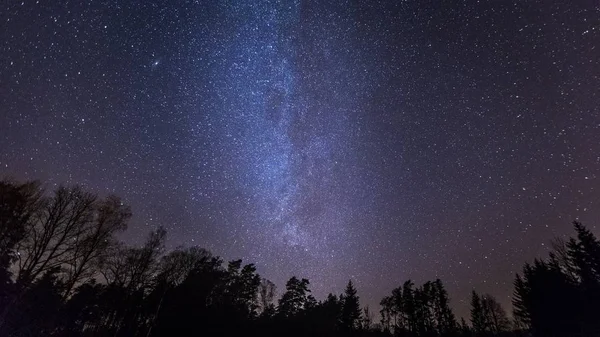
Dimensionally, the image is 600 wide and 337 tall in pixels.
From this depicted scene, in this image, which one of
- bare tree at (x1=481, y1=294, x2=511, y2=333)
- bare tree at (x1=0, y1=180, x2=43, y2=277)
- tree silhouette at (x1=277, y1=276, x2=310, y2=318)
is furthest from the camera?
bare tree at (x1=481, y1=294, x2=511, y2=333)

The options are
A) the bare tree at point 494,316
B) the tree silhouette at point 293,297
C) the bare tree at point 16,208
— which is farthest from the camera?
the bare tree at point 494,316

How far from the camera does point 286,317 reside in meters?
49.4

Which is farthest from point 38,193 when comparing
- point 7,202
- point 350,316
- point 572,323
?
point 572,323

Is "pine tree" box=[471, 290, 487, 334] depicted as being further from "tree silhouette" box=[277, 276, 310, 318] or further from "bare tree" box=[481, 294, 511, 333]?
"tree silhouette" box=[277, 276, 310, 318]

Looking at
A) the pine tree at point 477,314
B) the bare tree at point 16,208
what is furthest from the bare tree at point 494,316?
the bare tree at point 16,208

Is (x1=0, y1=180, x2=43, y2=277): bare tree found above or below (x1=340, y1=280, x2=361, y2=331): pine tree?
below

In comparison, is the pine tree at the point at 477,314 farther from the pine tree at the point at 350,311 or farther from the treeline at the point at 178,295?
the pine tree at the point at 350,311

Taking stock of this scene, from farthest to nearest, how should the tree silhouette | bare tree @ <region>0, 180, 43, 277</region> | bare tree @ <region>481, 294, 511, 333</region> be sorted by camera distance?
bare tree @ <region>481, 294, 511, 333</region> → the tree silhouette → bare tree @ <region>0, 180, 43, 277</region>

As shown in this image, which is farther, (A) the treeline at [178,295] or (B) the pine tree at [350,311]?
(B) the pine tree at [350,311]

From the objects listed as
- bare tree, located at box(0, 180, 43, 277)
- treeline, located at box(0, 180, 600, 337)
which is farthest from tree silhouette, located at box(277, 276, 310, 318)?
bare tree, located at box(0, 180, 43, 277)

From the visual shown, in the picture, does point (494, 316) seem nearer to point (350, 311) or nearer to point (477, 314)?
point (477, 314)

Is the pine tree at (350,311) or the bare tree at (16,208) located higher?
the pine tree at (350,311)

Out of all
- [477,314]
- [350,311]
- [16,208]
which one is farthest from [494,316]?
[16,208]

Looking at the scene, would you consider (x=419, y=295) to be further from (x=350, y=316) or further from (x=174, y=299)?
(x=174, y=299)
